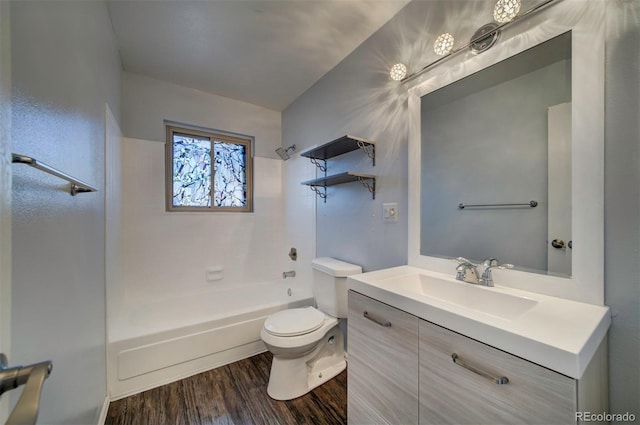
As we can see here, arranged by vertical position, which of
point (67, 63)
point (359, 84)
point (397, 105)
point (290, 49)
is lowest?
point (67, 63)

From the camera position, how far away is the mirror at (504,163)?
930 mm

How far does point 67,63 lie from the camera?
0.86m

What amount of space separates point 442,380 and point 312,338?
3.05ft

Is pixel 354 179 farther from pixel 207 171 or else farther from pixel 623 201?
pixel 207 171

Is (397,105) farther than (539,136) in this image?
Yes

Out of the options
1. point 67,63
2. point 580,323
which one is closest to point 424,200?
point 580,323

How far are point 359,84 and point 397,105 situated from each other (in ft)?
1.52

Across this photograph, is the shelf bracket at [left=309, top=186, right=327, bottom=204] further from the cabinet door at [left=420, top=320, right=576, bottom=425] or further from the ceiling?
the cabinet door at [left=420, top=320, right=576, bottom=425]

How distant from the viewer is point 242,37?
175cm

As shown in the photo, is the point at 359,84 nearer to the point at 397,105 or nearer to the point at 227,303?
the point at 397,105

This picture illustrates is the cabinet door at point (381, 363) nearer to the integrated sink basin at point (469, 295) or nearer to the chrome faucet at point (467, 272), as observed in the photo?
the integrated sink basin at point (469, 295)

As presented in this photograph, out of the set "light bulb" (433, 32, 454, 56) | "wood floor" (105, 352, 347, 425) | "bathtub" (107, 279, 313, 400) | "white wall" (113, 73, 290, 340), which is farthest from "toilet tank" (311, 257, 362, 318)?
"light bulb" (433, 32, 454, 56)

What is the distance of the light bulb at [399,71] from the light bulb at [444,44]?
0.21 m

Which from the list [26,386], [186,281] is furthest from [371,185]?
[186,281]
